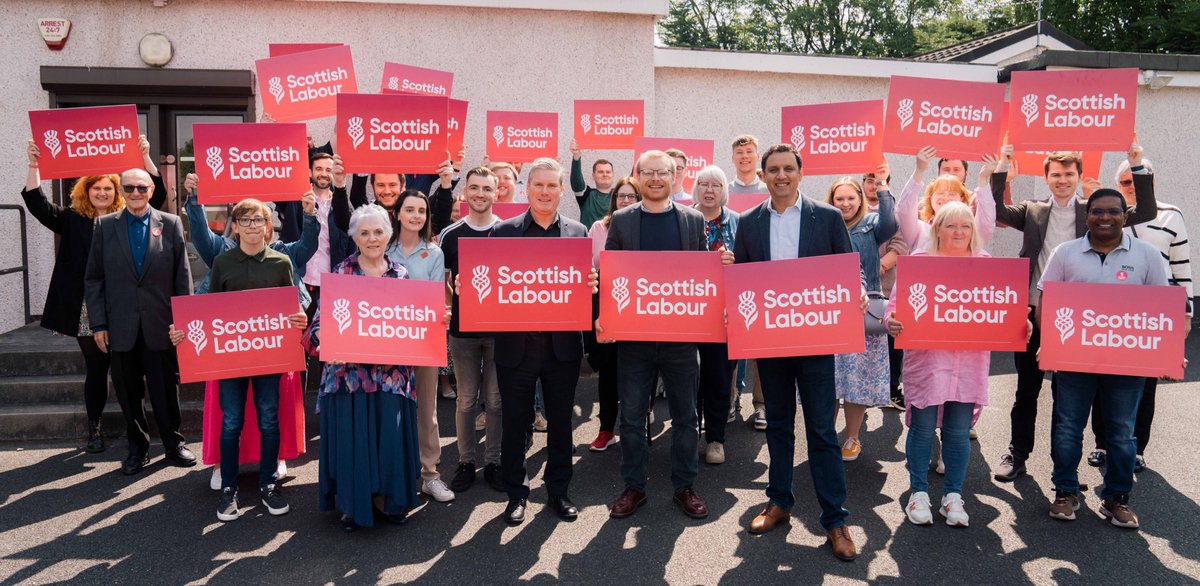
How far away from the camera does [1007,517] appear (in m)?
4.87

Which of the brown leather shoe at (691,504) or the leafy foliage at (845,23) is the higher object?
the leafy foliage at (845,23)

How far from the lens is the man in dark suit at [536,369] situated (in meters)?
4.75

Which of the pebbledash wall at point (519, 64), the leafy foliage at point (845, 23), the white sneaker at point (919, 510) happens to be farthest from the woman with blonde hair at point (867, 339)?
the leafy foliage at point (845, 23)

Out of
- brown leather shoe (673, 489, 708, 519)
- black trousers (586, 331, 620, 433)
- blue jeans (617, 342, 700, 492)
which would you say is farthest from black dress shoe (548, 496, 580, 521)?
black trousers (586, 331, 620, 433)

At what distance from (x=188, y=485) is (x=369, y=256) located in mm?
2129

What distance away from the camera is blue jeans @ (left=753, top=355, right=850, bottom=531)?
4.43 m

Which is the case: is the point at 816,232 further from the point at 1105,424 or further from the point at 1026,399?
the point at 1026,399

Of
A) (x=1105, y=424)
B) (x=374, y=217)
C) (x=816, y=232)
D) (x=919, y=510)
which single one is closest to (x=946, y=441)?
(x=919, y=510)

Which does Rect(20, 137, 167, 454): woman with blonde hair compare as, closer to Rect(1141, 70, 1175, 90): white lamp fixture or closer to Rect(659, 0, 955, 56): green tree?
Rect(1141, 70, 1175, 90): white lamp fixture

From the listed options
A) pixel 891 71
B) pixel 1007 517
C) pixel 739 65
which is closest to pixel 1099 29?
pixel 891 71

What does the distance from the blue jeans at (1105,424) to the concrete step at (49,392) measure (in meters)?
6.30

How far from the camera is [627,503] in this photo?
491cm

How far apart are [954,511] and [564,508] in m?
2.17

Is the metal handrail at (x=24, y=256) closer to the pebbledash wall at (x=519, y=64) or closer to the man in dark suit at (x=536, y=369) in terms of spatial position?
the pebbledash wall at (x=519, y=64)
